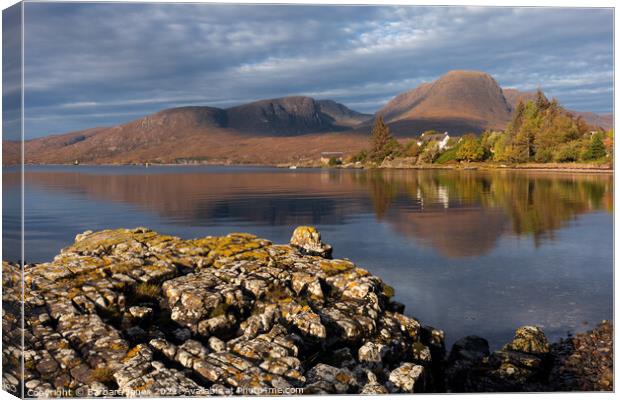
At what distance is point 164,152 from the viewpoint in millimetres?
29141

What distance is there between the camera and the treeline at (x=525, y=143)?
113 feet

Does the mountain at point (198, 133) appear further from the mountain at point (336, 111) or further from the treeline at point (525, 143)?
the treeline at point (525, 143)

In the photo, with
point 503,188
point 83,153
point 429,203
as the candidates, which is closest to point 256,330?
point 429,203

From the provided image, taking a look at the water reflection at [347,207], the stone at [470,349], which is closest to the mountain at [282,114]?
the water reflection at [347,207]

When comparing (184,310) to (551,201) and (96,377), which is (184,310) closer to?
(96,377)

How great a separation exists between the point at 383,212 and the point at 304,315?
41.1 feet

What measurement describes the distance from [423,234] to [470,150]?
215ft

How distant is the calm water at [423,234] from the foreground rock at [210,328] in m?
1.34

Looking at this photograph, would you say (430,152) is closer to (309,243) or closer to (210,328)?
(309,243)

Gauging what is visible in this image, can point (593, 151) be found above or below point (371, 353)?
above

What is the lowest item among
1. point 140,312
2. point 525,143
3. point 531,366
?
point 531,366

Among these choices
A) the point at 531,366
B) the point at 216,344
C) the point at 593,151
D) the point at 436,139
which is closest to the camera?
the point at 216,344

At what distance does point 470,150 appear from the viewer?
79312 mm

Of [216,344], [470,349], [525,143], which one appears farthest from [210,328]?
[525,143]
